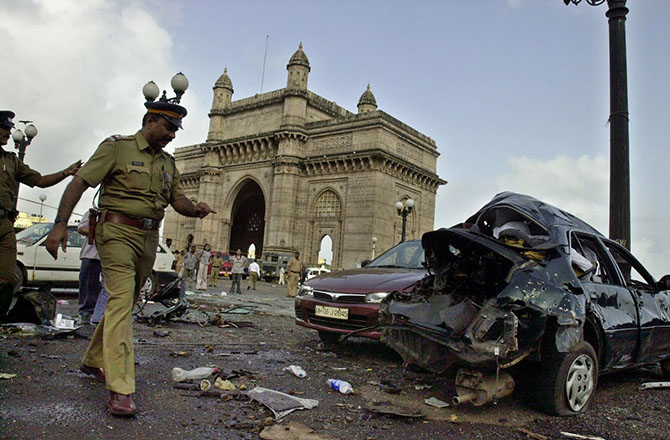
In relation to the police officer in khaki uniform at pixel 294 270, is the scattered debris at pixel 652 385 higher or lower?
lower

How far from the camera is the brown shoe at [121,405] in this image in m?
2.84

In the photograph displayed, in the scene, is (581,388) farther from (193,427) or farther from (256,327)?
(256,327)

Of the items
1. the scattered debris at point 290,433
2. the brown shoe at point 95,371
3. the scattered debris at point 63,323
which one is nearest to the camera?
the scattered debris at point 290,433

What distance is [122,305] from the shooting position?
307 cm

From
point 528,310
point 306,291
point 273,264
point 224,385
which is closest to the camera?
point 528,310

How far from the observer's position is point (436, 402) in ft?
12.3

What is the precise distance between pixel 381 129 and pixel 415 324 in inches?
1151

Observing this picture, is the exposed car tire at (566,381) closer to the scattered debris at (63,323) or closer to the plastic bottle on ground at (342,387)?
the plastic bottle on ground at (342,387)

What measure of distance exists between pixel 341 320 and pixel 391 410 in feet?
6.75

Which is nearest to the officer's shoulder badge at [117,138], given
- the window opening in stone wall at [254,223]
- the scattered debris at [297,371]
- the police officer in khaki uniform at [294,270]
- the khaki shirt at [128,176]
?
the khaki shirt at [128,176]

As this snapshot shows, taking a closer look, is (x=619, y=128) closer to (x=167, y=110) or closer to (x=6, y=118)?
(x=167, y=110)

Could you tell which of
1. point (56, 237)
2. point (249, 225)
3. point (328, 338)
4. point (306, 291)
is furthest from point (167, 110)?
point (249, 225)

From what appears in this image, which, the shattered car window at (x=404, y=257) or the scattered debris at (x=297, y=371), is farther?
the shattered car window at (x=404, y=257)

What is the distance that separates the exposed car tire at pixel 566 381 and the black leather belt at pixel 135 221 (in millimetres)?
2936
